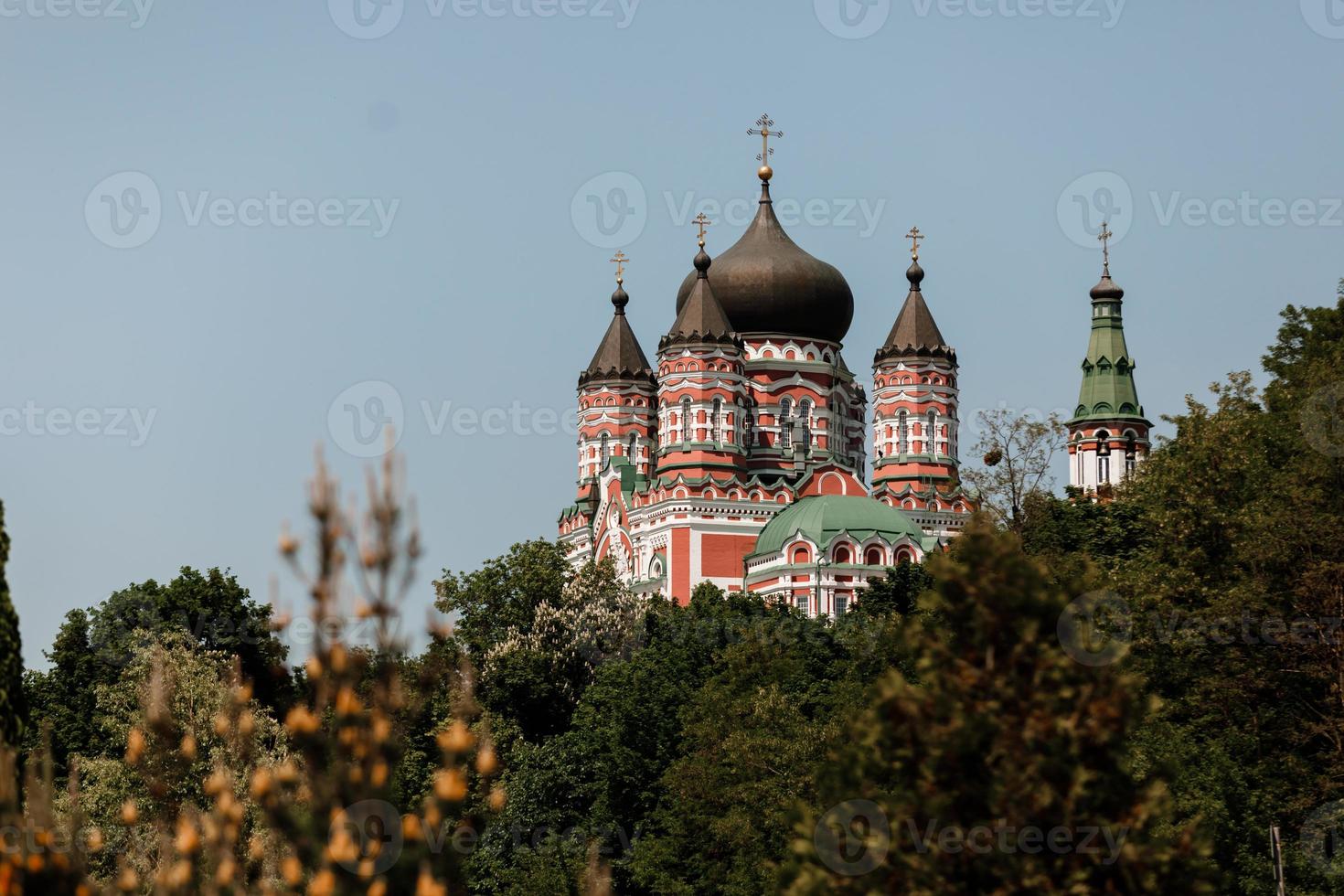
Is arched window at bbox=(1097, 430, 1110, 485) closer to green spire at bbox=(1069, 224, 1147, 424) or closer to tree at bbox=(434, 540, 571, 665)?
green spire at bbox=(1069, 224, 1147, 424)

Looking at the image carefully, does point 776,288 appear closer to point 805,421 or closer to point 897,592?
point 805,421

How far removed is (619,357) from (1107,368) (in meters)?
19.8

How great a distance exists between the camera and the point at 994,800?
36.9 feet

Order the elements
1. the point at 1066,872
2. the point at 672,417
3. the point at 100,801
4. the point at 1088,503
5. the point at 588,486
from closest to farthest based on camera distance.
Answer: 1. the point at 1066,872
2. the point at 100,801
3. the point at 1088,503
4. the point at 672,417
5. the point at 588,486

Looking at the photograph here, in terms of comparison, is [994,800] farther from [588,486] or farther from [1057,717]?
[588,486]

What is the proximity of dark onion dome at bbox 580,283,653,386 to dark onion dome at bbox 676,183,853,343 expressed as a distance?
7.66 feet

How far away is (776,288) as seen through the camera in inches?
2721

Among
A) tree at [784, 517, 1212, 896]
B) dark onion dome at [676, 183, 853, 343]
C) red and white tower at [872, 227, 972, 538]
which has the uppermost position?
dark onion dome at [676, 183, 853, 343]

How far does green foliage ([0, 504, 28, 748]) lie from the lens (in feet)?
43.5

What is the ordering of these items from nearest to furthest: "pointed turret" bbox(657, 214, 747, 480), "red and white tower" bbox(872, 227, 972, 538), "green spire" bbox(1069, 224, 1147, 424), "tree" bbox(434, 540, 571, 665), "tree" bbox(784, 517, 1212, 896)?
"tree" bbox(784, 517, 1212, 896) → "tree" bbox(434, 540, 571, 665) → "pointed turret" bbox(657, 214, 747, 480) → "red and white tower" bbox(872, 227, 972, 538) → "green spire" bbox(1069, 224, 1147, 424)

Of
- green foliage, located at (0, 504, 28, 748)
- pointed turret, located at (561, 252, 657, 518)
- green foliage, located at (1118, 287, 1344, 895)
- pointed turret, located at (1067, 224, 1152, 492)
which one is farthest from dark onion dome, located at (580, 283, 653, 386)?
green foliage, located at (0, 504, 28, 748)

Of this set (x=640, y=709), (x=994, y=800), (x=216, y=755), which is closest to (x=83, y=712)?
(x=640, y=709)

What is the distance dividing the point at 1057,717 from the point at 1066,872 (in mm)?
852

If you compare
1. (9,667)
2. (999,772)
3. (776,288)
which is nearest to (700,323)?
(776,288)
